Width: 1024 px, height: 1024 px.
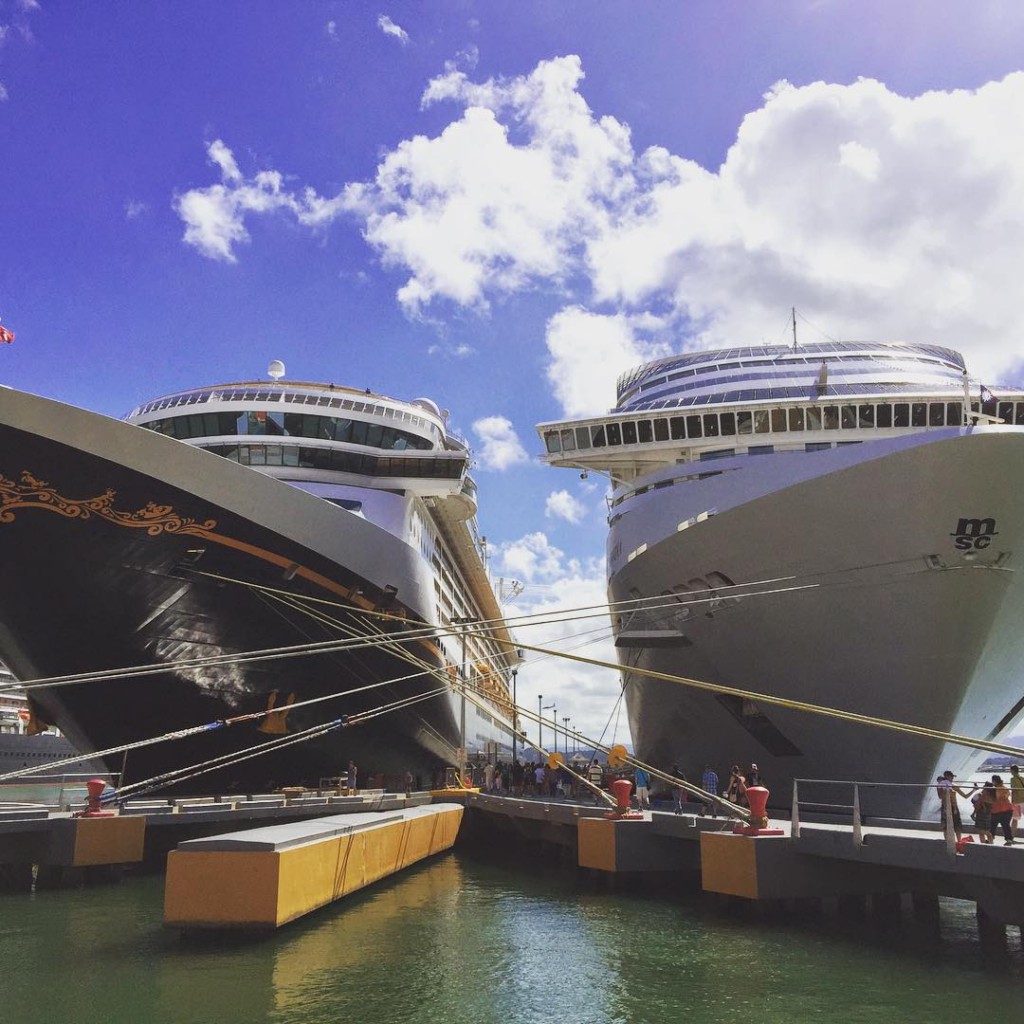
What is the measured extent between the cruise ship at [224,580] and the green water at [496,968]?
269cm

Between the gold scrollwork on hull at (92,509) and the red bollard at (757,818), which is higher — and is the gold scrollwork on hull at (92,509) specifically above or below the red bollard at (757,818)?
above

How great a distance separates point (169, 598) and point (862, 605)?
1074cm

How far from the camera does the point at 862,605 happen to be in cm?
1362

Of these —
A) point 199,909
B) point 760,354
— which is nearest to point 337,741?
point 199,909

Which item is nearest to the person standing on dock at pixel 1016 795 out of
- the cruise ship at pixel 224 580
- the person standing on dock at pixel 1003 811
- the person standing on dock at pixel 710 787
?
A: the person standing on dock at pixel 1003 811

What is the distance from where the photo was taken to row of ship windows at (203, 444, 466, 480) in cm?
2122

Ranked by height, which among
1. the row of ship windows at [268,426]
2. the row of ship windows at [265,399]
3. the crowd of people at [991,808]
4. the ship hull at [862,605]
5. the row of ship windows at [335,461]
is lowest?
the crowd of people at [991,808]

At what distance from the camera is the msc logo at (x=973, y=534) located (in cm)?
1288

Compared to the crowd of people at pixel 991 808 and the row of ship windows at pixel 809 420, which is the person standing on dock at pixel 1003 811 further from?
the row of ship windows at pixel 809 420

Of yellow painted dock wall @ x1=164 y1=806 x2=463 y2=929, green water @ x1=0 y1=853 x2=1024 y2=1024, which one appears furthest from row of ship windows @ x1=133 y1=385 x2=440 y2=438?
yellow painted dock wall @ x1=164 y1=806 x2=463 y2=929

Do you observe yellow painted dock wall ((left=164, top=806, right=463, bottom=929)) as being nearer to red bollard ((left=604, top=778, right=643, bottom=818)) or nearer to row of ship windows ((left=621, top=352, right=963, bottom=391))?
red bollard ((left=604, top=778, right=643, bottom=818))

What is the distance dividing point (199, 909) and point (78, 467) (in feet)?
22.1

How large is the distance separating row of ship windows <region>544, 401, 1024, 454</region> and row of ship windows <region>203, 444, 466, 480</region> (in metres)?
4.51

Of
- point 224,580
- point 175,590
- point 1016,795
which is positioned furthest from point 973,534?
point 175,590
